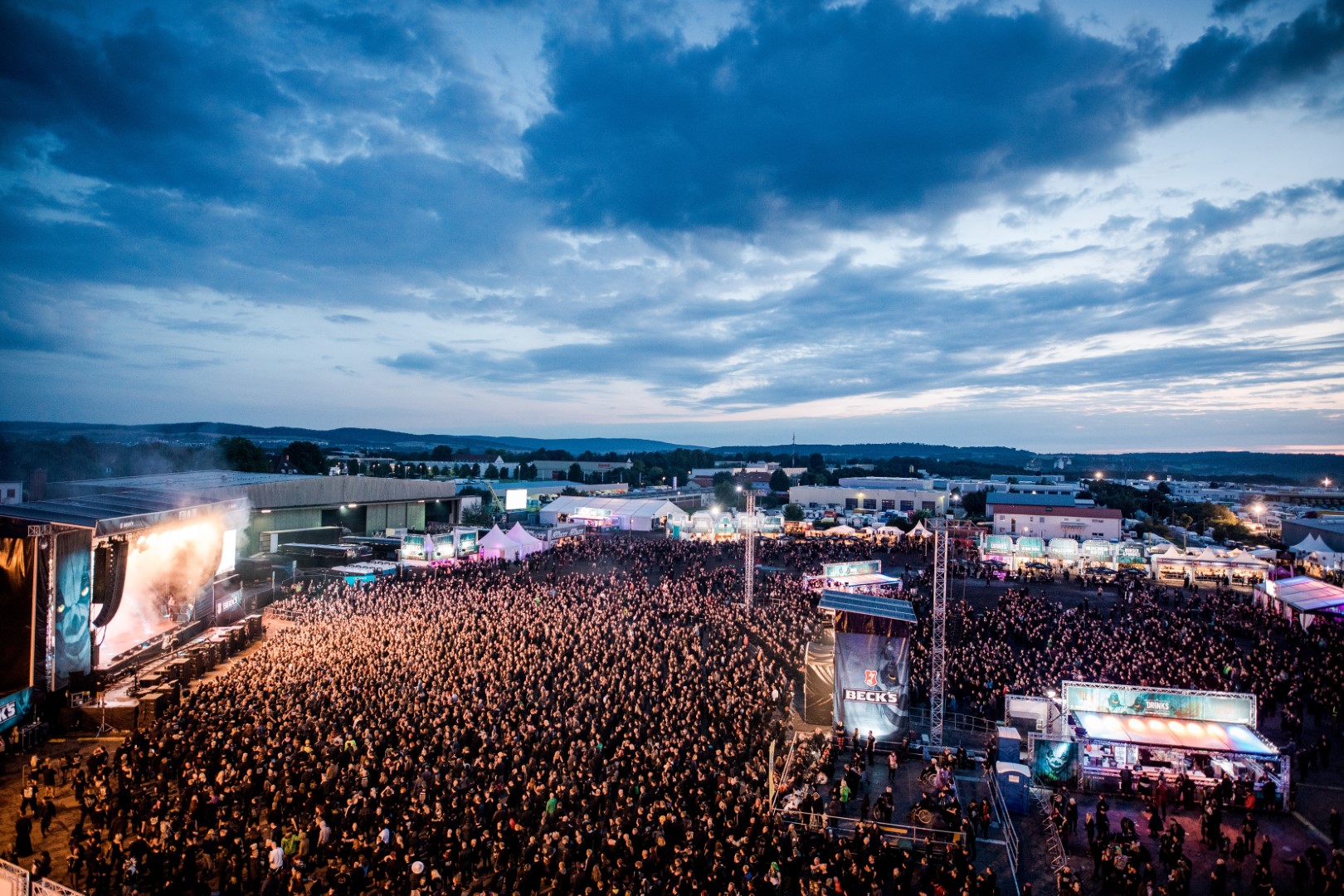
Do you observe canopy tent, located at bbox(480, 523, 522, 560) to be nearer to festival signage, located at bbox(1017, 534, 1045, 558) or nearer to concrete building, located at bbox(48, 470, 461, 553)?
concrete building, located at bbox(48, 470, 461, 553)

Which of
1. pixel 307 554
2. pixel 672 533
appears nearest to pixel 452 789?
pixel 307 554

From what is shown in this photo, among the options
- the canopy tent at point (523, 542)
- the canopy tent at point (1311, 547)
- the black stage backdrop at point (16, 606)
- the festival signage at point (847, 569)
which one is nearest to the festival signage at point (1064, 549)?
the canopy tent at point (1311, 547)

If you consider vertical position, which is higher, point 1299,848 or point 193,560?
point 193,560

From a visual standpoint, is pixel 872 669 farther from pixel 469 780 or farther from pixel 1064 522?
pixel 1064 522

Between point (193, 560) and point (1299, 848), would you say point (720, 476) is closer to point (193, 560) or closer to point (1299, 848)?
point (193, 560)

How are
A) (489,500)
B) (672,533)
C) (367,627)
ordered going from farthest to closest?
(489,500)
(672,533)
(367,627)

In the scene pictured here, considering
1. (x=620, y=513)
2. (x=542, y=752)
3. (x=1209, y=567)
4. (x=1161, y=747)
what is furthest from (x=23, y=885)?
(x=1209, y=567)

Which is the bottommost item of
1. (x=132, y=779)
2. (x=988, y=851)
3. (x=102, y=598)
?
(x=988, y=851)

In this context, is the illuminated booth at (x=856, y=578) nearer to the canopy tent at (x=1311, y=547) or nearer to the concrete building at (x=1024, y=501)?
the canopy tent at (x=1311, y=547)
